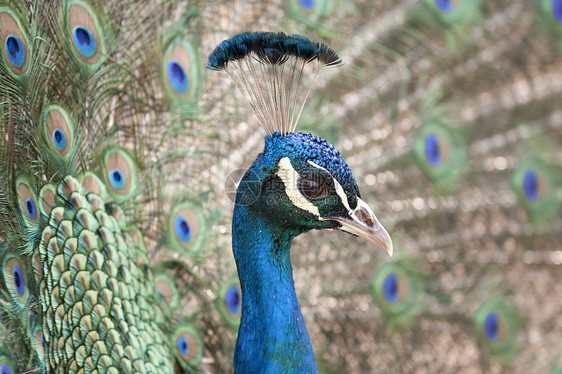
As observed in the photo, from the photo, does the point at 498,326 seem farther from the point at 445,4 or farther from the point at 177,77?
the point at 177,77

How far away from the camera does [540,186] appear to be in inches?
73.6

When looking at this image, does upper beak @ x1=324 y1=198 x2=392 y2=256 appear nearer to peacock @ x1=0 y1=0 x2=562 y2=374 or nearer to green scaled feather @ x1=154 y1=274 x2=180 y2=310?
peacock @ x1=0 y1=0 x2=562 y2=374

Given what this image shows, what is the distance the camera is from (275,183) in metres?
0.98

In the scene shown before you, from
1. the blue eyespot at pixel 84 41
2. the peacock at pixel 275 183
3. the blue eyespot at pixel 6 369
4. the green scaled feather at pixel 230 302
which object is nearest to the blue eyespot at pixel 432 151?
the peacock at pixel 275 183

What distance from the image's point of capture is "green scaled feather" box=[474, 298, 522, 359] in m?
1.79

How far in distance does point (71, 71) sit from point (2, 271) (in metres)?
0.40

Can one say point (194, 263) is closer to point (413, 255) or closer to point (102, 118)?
point (102, 118)

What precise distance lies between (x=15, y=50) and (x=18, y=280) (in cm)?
43

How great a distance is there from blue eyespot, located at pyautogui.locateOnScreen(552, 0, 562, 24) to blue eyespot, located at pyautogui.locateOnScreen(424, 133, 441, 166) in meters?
0.49

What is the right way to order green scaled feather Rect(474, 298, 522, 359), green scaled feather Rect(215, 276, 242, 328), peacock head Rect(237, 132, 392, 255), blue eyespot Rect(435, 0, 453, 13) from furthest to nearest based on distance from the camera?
green scaled feather Rect(474, 298, 522, 359) < blue eyespot Rect(435, 0, 453, 13) < green scaled feather Rect(215, 276, 242, 328) < peacock head Rect(237, 132, 392, 255)

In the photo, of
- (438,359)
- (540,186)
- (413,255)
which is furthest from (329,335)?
(540,186)

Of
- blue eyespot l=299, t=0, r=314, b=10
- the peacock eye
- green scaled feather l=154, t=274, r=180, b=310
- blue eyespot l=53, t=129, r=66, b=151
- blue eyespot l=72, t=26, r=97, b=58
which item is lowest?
green scaled feather l=154, t=274, r=180, b=310

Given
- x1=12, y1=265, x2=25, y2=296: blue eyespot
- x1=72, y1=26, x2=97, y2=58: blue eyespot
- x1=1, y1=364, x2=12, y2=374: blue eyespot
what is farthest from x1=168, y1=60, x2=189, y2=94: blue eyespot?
x1=1, y1=364, x2=12, y2=374: blue eyespot

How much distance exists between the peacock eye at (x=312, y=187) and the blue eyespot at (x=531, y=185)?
1170 mm
